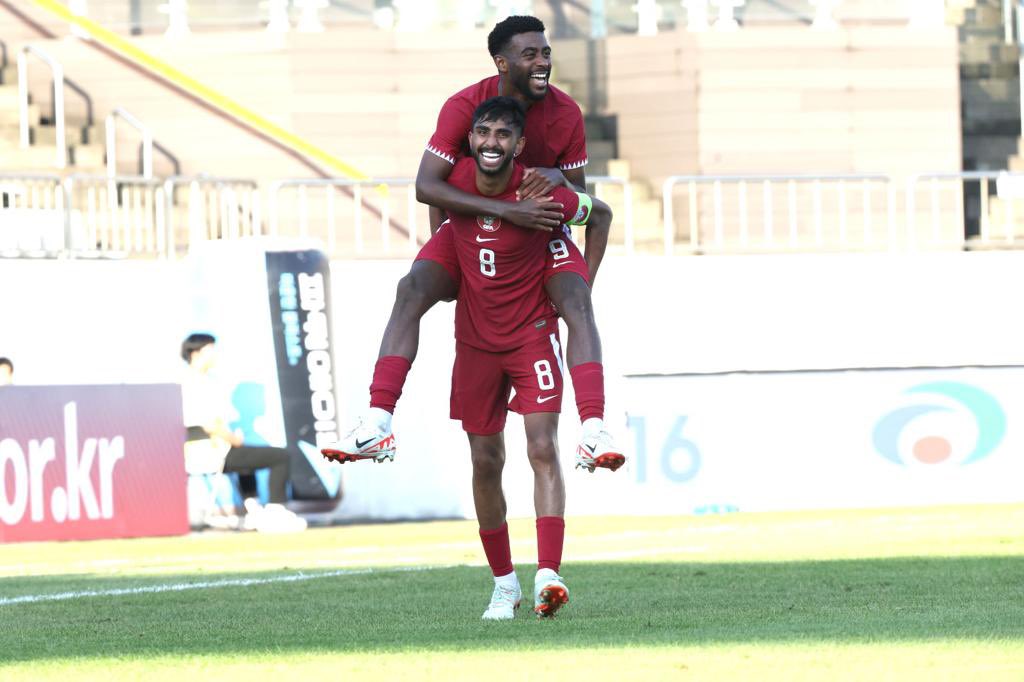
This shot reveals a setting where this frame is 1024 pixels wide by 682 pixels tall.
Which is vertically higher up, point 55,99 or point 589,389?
point 55,99

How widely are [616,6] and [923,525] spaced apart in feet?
38.5

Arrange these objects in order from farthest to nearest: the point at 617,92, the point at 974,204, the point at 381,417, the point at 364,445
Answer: the point at 617,92
the point at 974,204
the point at 381,417
the point at 364,445

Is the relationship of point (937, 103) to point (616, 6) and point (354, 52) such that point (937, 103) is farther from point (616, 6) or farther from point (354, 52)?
point (354, 52)

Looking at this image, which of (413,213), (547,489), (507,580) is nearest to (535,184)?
(547,489)

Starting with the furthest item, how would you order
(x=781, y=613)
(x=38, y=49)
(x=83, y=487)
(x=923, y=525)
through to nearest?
(x=38, y=49) < (x=83, y=487) < (x=923, y=525) < (x=781, y=613)

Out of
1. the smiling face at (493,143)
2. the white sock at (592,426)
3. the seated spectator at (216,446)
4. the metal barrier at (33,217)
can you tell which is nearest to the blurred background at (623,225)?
the metal barrier at (33,217)

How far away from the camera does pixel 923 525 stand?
1562 cm

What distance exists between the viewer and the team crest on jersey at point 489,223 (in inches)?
321

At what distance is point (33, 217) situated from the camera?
19.2 meters

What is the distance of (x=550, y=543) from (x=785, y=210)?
598 inches

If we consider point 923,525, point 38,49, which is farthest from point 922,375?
point 38,49

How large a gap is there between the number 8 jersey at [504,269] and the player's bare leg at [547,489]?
1.11 feet

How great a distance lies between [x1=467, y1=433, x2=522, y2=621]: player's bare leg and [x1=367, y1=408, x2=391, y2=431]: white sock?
406mm

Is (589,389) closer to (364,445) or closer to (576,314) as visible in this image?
(576,314)
